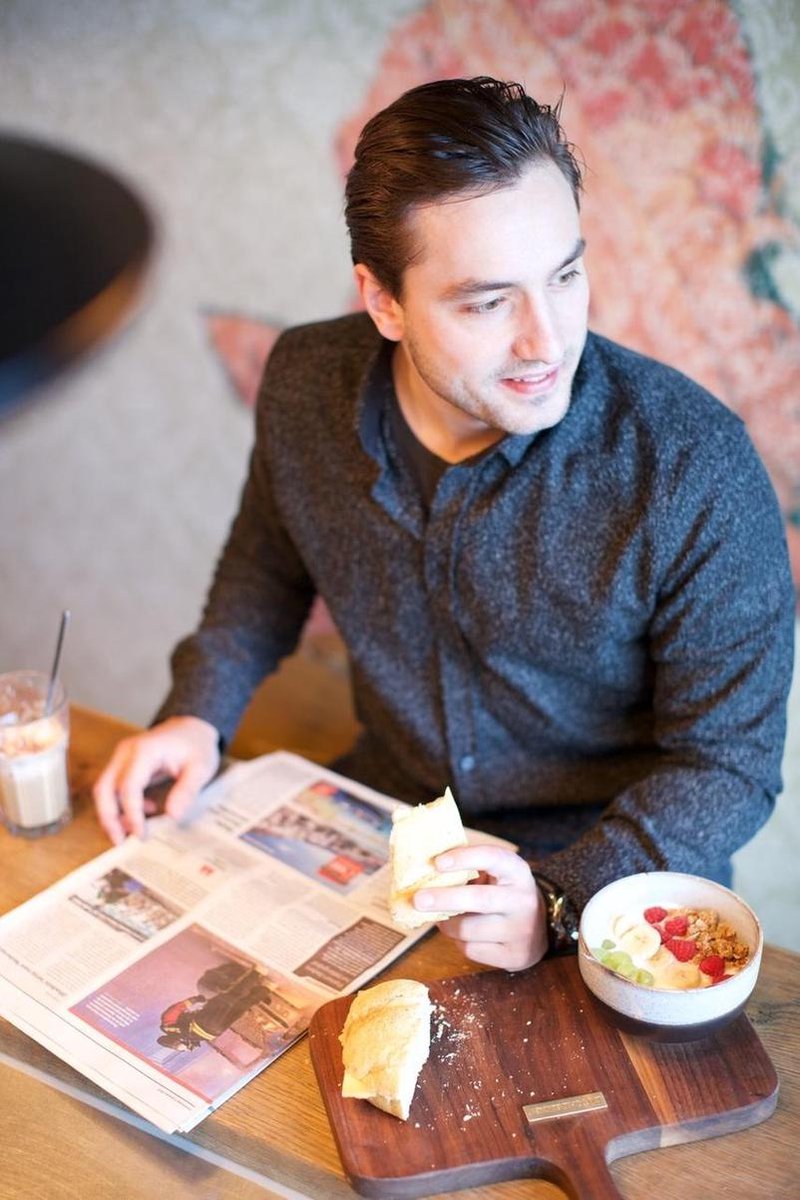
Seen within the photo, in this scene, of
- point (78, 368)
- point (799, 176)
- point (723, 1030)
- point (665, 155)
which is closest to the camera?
point (78, 368)

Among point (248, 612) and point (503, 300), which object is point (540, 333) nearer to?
point (503, 300)

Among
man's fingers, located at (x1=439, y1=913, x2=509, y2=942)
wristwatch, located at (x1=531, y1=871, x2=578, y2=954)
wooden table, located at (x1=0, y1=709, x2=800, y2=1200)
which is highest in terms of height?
man's fingers, located at (x1=439, y1=913, x2=509, y2=942)

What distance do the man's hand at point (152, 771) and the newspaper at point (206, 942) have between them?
25 millimetres

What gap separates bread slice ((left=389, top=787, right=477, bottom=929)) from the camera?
45.1 inches

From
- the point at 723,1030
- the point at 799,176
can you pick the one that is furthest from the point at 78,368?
the point at 799,176

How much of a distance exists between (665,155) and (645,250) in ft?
0.45

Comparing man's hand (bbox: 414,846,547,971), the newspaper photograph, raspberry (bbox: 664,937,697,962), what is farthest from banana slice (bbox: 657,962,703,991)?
the newspaper photograph

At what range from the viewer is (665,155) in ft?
5.92

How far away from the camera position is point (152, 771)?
5.03ft

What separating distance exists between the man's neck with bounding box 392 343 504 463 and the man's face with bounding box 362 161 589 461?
0.26 ft

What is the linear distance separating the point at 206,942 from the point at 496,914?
0.31m

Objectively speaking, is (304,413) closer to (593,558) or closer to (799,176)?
(593,558)

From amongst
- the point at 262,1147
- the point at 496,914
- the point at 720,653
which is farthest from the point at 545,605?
the point at 262,1147

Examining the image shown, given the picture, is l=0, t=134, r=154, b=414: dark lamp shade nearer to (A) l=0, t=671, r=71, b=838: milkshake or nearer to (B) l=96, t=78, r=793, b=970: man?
(B) l=96, t=78, r=793, b=970: man
